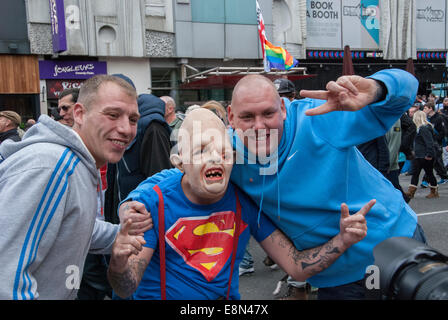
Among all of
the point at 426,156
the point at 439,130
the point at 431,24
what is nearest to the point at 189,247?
the point at 426,156

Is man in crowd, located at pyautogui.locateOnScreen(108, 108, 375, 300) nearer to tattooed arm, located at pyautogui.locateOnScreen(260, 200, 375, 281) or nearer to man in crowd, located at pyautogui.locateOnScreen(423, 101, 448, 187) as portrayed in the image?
tattooed arm, located at pyautogui.locateOnScreen(260, 200, 375, 281)

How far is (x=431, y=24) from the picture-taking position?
2394 cm

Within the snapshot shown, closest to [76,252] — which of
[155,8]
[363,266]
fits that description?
[363,266]

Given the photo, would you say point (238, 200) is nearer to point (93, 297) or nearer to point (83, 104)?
point (83, 104)

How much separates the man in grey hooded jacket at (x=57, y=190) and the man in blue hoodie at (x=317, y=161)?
0.48m

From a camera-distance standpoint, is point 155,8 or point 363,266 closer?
point 363,266

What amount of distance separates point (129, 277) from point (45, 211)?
60 centimetres

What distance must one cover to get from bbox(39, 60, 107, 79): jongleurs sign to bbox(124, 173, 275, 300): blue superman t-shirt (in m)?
14.9

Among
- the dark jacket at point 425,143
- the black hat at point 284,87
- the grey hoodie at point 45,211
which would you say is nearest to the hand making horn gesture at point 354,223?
the grey hoodie at point 45,211

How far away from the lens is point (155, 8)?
56.3 feet

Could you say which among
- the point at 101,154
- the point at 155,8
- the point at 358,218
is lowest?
the point at 358,218

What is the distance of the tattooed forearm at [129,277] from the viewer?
201cm
